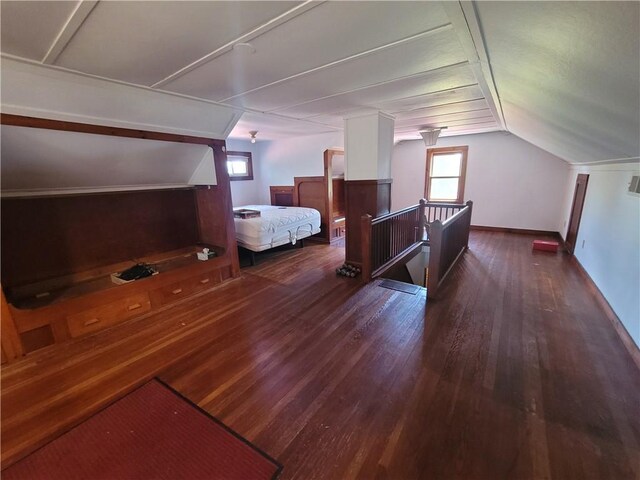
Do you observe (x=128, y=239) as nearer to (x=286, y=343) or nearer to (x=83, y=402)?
(x=83, y=402)

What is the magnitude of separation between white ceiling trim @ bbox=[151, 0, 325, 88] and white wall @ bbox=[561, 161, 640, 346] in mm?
3126

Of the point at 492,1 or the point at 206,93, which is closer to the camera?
the point at 492,1

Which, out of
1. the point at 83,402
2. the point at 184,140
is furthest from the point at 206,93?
the point at 83,402

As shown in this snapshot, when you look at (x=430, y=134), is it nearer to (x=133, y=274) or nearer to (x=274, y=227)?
(x=274, y=227)

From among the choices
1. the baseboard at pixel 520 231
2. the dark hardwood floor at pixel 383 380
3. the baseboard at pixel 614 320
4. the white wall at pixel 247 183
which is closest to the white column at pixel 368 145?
the dark hardwood floor at pixel 383 380

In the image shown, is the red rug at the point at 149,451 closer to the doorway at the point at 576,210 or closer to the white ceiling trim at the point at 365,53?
the white ceiling trim at the point at 365,53

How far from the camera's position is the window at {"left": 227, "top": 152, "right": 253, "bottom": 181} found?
573 cm

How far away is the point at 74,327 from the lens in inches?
95.0

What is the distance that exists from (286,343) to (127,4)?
7.59 ft

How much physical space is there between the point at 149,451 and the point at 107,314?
1.71 metres

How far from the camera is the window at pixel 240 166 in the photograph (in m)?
5.73

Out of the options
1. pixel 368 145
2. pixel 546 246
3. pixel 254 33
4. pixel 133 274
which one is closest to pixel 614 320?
pixel 546 246

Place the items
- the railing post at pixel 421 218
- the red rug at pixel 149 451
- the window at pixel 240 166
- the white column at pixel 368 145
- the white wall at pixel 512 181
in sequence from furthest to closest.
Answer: the window at pixel 240 166 → the white wall at pixel 512 181 → the railing post at pixel 421 218 → the white column at pixel 368 145 → the red rug at pixel 149 451

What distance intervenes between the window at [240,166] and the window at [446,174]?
4334mm
